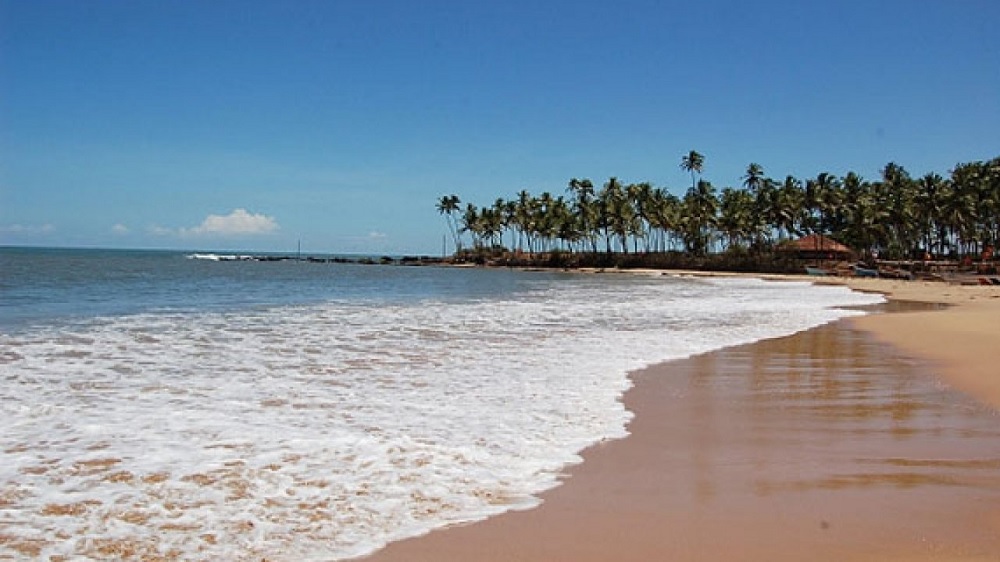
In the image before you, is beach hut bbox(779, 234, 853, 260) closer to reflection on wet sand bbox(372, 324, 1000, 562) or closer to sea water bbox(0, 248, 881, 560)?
sea water bbox(0, 248, 881, 560)

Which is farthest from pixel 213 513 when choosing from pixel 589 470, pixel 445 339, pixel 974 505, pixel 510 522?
pixel 445 339

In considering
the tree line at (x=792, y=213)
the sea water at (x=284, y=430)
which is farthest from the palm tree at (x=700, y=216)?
the sea water at (x=284, y=430)

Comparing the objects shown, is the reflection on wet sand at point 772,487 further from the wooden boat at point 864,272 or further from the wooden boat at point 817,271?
the wooden boat at point 817,271

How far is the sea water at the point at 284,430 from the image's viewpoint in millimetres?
5129

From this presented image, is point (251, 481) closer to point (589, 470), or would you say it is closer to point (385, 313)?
point (589, 470)

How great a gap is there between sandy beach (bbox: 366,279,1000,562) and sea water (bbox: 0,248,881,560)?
17.9 inches

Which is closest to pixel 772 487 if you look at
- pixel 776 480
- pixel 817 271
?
pixel 776 480

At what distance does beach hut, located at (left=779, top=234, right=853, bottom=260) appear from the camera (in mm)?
86125

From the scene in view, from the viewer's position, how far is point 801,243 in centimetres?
8981

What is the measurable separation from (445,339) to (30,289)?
27673 mm

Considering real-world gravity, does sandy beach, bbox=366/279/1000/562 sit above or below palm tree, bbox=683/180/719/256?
below

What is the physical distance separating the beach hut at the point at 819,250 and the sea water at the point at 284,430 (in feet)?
244

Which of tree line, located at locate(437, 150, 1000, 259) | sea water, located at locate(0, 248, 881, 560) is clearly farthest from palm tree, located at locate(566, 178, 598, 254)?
sea water, located at locate(0, 248, 881, 560)

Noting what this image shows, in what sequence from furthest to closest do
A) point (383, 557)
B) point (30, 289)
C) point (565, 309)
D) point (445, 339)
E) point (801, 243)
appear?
point (801, 243) → point (30, 289) → point (565, 309) → point (445, 339) → point (383, 557)
